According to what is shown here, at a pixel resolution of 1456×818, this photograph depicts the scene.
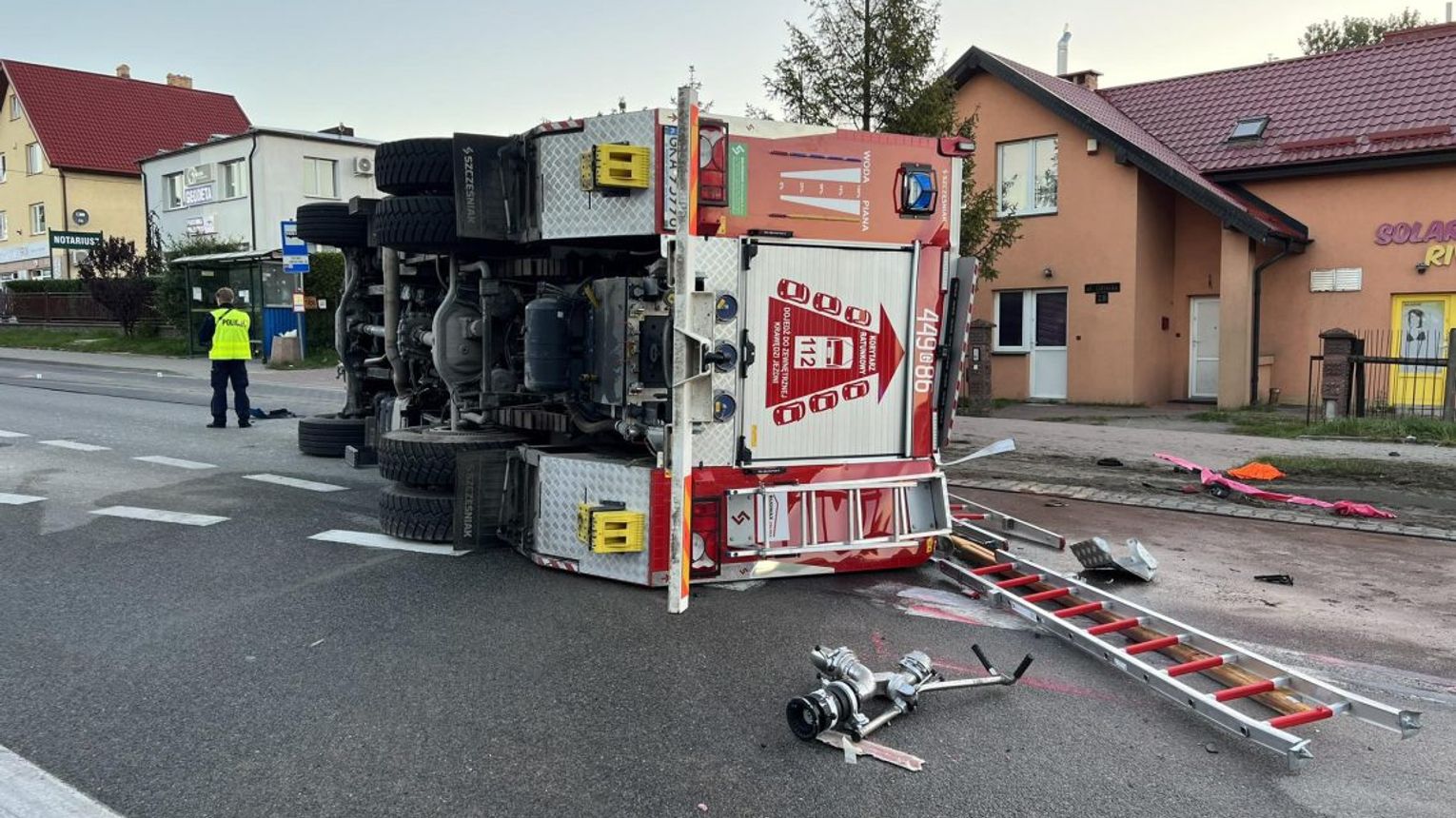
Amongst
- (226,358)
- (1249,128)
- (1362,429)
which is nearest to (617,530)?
(226,358)

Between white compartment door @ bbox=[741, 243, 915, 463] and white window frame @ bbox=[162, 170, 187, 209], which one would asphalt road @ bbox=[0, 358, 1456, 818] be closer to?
white compartment door @ bbox=[741, 243, 915, 463]

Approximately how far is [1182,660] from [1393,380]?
14.6 metres

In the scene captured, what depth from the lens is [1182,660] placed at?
15.0ft

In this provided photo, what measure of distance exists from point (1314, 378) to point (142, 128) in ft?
162

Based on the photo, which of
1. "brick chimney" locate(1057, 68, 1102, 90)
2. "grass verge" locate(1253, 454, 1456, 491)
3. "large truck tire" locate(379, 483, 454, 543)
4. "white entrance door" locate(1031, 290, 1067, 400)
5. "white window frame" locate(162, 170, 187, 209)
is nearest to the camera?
"large truck tire" locate(379, 483, 454, 543)

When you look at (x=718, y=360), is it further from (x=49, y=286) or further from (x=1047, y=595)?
(x=49, y=286)

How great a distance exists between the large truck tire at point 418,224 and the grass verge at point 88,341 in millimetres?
23582

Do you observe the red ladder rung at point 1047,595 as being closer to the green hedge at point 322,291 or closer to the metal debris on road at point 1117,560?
the metal debris on road at point 1117,560

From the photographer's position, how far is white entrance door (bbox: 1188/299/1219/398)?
19.0 meters

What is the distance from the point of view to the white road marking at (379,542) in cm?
641

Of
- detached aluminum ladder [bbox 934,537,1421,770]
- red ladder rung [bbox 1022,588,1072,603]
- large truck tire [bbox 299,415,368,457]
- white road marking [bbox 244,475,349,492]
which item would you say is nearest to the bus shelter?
large truck tire [bbox 299,415,368,457]

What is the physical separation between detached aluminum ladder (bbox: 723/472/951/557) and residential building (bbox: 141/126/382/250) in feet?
102

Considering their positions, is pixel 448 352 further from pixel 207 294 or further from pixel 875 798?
pixel 207 294

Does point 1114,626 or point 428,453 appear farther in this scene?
point 428,453
